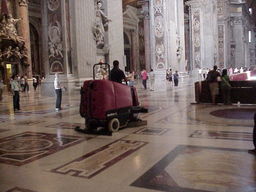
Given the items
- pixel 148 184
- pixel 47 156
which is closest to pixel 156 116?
pixel 47 156

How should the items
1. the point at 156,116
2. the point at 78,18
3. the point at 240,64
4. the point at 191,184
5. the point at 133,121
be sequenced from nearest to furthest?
the point at 191,184 < the point at 133,121 < the point at 156,116 < the point at 78,18 < the point at 240,64

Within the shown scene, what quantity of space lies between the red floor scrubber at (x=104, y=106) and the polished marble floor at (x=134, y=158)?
0.28m

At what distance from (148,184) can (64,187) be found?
86 cm

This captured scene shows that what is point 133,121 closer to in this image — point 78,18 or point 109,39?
point 78,18

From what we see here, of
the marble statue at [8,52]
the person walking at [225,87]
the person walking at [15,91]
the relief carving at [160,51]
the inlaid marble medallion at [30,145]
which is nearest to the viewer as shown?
the inlaid marble medallion at [30,145]

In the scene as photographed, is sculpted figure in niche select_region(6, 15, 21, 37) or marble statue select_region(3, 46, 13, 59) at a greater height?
sculpted figure in niche select_region(6, 15, 21, 37)

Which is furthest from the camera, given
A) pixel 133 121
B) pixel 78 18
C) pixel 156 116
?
pixel 78 18

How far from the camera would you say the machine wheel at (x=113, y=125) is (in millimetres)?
6105

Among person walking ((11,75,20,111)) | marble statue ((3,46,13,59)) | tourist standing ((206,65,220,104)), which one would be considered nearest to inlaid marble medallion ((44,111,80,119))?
person walking ((11,75,20,111))

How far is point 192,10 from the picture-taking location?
30922 millimetres

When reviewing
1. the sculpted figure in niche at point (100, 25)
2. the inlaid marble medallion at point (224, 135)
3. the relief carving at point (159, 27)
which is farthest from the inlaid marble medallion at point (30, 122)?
the relief carving at point (159, 27)

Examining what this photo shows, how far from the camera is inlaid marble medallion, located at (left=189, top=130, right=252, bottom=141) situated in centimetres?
540

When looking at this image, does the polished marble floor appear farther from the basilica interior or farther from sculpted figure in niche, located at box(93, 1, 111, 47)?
sculpted figure in niche, located at box(93, 1, 111, 47)

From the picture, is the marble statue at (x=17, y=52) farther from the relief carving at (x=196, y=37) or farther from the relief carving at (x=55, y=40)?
the relief carving at (x=196, y=37)
